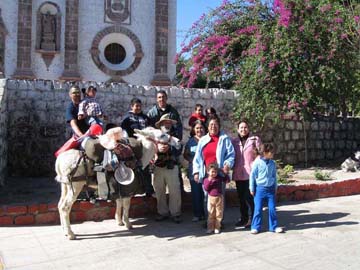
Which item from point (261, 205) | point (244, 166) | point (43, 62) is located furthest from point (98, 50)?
point (261, 205)

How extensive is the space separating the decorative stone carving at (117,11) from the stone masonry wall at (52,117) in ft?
34.9

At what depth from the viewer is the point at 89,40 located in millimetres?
20016

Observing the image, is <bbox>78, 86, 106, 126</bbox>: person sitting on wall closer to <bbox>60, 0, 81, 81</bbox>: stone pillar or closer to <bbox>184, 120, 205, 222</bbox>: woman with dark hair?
<bbox>184, 120, 205, 222</bbox>: woman with dark hair

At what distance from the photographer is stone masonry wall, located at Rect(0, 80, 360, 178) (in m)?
9.23

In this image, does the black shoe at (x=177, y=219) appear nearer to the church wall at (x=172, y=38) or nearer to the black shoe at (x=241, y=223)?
the black shoe at (x=241, y=223)

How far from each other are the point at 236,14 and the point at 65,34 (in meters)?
10.0

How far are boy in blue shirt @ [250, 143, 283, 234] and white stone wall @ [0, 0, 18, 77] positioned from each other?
51.8 ft

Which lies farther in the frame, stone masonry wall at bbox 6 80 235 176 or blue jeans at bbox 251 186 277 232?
stone masonry wall at bbox 6 80 235 176

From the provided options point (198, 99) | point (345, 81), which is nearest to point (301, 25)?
point (345, 81)

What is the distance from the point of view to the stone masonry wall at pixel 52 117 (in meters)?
9.23

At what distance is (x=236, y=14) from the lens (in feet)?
40.5

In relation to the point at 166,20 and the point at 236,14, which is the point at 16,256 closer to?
the point at 236,14

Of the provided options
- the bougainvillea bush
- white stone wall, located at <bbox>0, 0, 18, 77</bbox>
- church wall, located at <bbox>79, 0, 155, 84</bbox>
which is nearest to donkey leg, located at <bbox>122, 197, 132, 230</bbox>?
the bougainvillea bush

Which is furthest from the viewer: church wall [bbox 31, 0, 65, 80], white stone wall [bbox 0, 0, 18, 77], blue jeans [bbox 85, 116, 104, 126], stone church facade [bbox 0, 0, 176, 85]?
church wall [bbox 31, 0, 65, 80]
